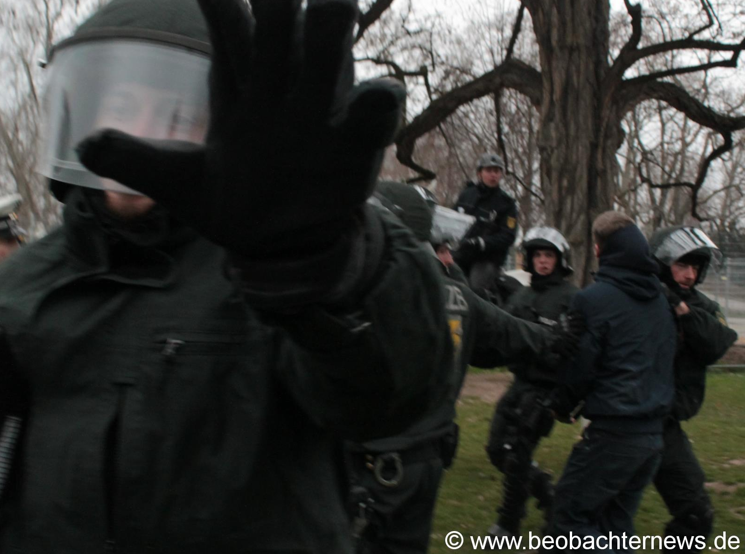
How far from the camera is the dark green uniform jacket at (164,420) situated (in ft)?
4.57

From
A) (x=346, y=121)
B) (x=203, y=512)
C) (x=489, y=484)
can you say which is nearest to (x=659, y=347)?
(x=489, y=484)

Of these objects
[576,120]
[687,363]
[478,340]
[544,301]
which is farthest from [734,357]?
[478,340]

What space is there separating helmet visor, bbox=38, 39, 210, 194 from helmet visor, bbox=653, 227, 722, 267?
3.77 m

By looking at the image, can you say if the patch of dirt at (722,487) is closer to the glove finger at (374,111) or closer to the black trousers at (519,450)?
the black trousers at (519,450)

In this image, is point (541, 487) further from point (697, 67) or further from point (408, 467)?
point (697, 67)

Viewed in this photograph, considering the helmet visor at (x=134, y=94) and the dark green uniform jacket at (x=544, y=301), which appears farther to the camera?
the dark green uniform jacket at (x=544, y=301)

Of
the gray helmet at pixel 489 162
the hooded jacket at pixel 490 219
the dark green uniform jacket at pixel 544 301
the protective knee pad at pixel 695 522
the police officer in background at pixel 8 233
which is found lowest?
the protective knee pad at pixel 695 522

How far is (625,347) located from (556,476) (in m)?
2.76

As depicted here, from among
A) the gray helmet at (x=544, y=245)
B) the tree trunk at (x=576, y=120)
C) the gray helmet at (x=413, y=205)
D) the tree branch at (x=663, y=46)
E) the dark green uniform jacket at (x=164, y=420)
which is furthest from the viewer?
the tree branch at (x=663, y=46)

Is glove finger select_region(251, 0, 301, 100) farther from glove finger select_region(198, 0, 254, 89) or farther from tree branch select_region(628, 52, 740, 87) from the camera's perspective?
tree branch select_region(628, 52, 740, 87)

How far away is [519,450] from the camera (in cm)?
528

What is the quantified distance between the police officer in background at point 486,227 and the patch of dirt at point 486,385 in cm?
323

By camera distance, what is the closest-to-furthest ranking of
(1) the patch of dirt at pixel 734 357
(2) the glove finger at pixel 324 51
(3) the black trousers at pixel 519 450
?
(2) the glove finger at pixel 324 51, (3) the black trousers at pixel 519 450, (1) the patch of dirt at pixel 734 357

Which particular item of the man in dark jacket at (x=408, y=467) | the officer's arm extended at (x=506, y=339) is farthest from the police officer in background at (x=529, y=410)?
the man in dark jacket at (x=408, y=467)
